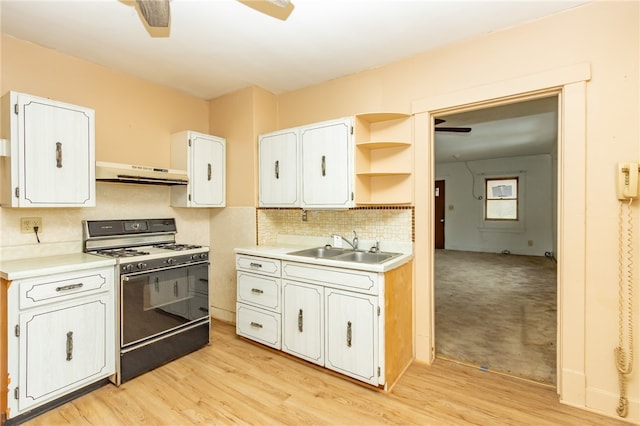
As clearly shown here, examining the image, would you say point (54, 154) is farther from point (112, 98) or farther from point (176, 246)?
point (176, 246)

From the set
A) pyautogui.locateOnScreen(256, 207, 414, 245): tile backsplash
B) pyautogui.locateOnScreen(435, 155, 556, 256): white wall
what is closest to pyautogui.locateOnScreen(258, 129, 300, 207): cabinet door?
pyautogui.locateOnScreen(256, 207, 414, 245): tile backsplash

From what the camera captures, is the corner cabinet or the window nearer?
the corner cabinet

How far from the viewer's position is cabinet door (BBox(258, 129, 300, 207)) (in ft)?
9.60

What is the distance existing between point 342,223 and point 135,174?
1.86 meters

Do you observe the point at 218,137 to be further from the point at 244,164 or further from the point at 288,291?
the point at 288,291

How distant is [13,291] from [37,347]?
0.38 m

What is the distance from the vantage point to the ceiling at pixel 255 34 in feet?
6.46

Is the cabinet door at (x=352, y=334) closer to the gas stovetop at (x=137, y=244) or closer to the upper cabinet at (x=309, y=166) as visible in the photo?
the upper cabinet at (x=309, y=166)

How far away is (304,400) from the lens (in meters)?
2.07

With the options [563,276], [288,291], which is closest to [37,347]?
[288,291]

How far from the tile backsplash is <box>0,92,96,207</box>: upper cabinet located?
Result: 1.51 meters

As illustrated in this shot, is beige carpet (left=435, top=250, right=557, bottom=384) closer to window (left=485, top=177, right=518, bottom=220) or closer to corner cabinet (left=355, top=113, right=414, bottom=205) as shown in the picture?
corner cabinet (left=355, top=113, right=414, bottom=205)

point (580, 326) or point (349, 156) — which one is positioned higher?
point (349, 156)

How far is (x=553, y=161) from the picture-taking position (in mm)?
7047
